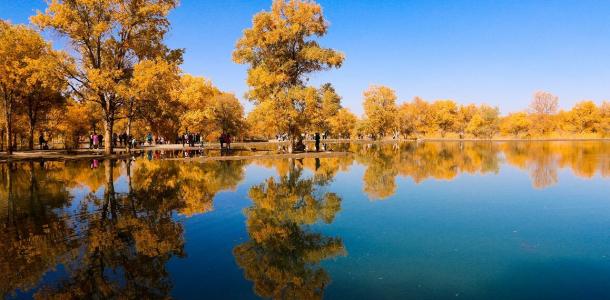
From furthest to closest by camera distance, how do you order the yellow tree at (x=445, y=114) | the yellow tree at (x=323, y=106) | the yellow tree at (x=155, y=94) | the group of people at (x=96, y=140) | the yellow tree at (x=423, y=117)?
the yellow tree at (x=423, y=117) → the yellow tree at (x=445, y=114) → the group of people at (x=96, y=140) → the yellow tree at (x=323, y=106) → the yellow tree at (x=155, y=94)

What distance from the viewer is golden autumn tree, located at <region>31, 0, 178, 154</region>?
3506cm

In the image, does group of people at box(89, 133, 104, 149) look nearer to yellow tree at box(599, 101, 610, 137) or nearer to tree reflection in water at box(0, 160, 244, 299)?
tree reflection in water at box(0, 160, 244, 299)

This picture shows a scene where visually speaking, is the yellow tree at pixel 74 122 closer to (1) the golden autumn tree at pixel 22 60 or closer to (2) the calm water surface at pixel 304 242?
(1) the golden autumn tree at pixel 22 60

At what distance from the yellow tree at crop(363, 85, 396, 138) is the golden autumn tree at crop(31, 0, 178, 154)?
73.6m

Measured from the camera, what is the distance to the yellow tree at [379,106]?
10781cm

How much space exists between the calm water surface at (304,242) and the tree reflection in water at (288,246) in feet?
0.13

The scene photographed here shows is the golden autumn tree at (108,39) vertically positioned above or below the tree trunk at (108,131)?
above

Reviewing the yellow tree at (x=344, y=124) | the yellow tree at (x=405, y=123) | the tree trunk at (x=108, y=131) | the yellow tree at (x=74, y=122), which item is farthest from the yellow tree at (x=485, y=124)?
the tree trunk at (x=108, y=131)

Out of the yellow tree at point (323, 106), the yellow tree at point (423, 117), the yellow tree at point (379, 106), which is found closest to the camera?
the yellow tree at point (323, 106)

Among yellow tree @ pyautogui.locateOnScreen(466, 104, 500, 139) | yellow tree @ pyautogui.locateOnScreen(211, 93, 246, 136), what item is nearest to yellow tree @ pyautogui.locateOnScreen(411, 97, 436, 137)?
yellow tree @ pyautogui.locateOnScreen(466, 104, 500, 139)

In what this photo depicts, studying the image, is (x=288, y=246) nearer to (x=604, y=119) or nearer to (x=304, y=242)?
(x=304, y=242)

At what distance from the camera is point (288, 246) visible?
31.0 ft

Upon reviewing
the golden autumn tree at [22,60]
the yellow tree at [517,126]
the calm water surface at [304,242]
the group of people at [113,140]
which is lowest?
the calm water surface at [304,242]

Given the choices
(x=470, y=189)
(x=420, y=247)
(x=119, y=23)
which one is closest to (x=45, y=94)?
(x=119, y=23)
